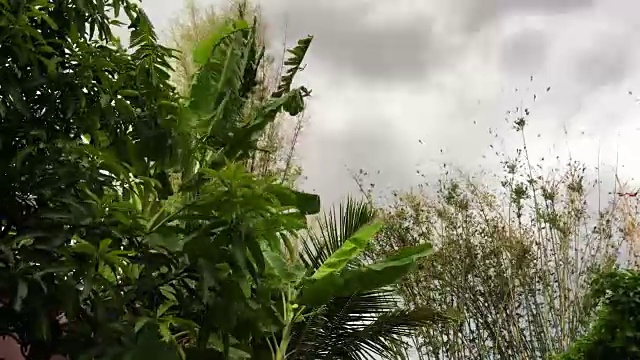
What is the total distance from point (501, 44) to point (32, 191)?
5.05 metres

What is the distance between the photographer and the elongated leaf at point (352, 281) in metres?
3.44

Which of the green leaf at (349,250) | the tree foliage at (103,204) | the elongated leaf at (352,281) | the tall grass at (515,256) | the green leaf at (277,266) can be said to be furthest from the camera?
the tall grass at (515,256)

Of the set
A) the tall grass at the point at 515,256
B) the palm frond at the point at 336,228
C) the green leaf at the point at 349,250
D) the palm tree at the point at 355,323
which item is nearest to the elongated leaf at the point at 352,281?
the green leaf at the point at 349,250

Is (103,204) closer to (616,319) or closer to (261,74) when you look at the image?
(616,319)

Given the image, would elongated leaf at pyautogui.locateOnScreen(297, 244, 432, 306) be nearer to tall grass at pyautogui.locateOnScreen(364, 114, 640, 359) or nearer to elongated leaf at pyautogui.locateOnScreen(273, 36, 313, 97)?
elongated leaf at pyautogui.locateOnScreen(273, 36, 313, 97)

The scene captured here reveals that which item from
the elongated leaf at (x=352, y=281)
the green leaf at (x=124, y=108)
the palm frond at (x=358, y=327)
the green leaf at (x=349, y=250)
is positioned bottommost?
the palm frond at (x=358, y=327)

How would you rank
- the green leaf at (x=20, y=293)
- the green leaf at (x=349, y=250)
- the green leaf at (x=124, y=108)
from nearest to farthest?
the green leaf at (x=20, y=293)
the green leaf at (x=124, y=108)
the green leaf at (x=349, y=250)

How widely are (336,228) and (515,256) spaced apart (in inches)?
76.5

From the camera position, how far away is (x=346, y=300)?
13.4 feet

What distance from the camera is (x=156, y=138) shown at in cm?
207

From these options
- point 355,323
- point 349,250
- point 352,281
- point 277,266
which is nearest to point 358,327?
point 355,323

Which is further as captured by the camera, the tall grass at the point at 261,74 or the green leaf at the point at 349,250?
the tall grass at the point at 261,74

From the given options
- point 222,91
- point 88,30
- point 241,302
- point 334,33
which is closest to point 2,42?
point 88,30

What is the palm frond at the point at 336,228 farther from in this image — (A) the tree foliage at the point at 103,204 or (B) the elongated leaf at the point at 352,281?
(A) the tree foliage at the point at 103,204
